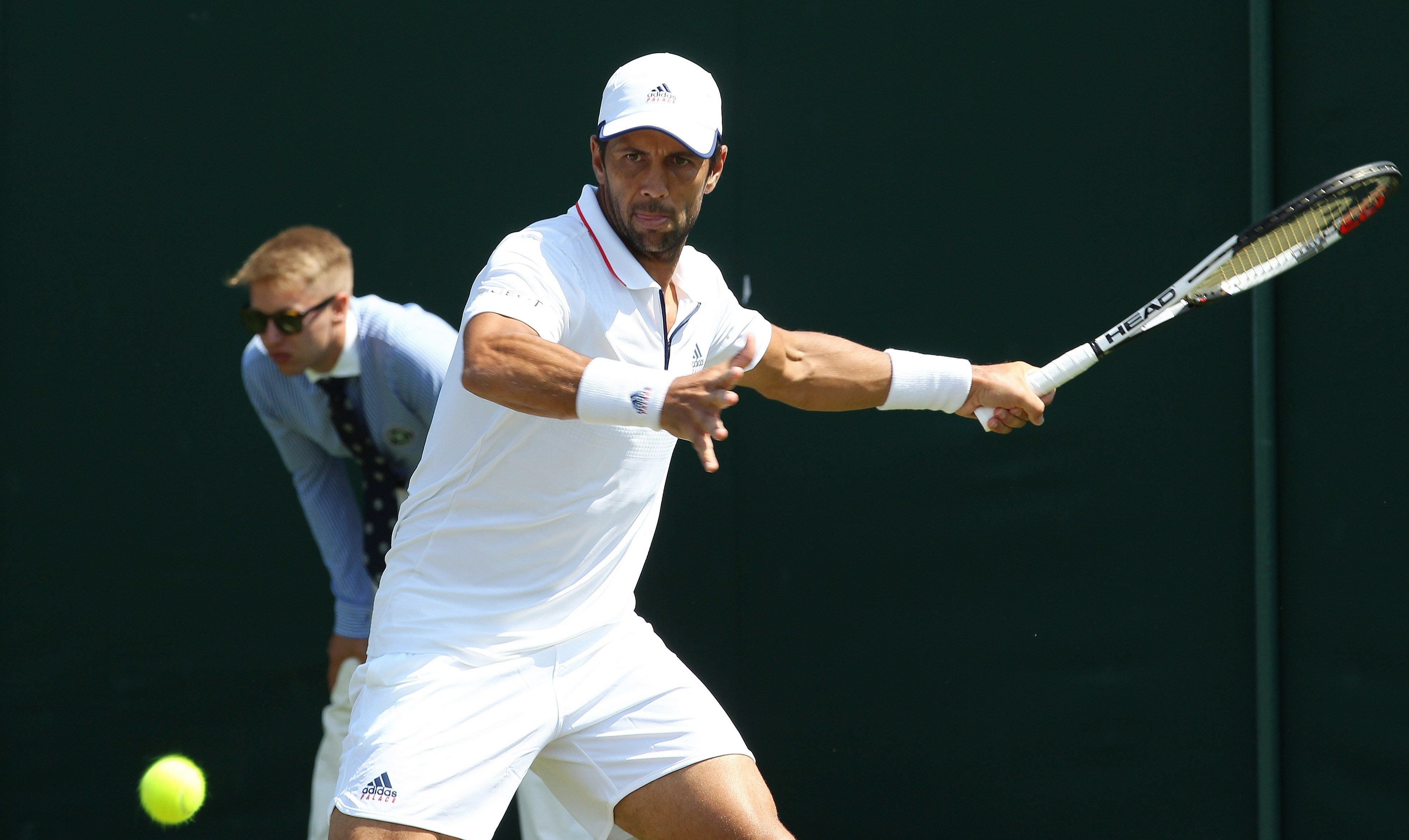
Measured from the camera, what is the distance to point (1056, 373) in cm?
269

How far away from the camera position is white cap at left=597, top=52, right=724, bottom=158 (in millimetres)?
2297

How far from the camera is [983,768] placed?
347 cm

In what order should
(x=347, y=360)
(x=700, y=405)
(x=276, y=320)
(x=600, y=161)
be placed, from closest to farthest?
(x=700, y=405) < (x=600, y=161) < (x=276, y=320) < (x=347, y=360)

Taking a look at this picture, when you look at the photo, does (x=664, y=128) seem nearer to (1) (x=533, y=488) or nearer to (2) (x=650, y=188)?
(2) (x=650, y=188)

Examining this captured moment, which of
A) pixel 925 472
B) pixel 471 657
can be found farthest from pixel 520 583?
pixel 925 472

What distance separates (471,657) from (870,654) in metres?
1.64

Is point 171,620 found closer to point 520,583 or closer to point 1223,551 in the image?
point 520,583

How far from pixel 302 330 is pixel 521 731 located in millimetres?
1381

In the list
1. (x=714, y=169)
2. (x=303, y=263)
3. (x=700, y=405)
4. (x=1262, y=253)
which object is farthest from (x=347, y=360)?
(x=1262, y=253)

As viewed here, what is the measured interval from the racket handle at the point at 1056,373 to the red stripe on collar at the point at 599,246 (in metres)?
0.83

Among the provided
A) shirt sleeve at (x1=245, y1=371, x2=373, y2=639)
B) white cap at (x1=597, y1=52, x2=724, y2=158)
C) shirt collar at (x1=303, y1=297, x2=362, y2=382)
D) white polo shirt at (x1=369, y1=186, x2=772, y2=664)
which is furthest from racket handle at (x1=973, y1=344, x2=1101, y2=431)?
shirt sleeve at (x1=245, y1=371, x2=373, y2=639)

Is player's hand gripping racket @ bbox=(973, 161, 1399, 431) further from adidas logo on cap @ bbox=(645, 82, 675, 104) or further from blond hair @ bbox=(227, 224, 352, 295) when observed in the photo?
blond hair @ bbox=(227, 224, 352, 295)

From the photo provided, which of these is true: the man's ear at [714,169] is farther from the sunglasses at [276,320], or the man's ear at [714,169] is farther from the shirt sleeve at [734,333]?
the sunglasses at [276,320]

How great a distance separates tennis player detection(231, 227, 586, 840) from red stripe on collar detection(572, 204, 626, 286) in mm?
1087
